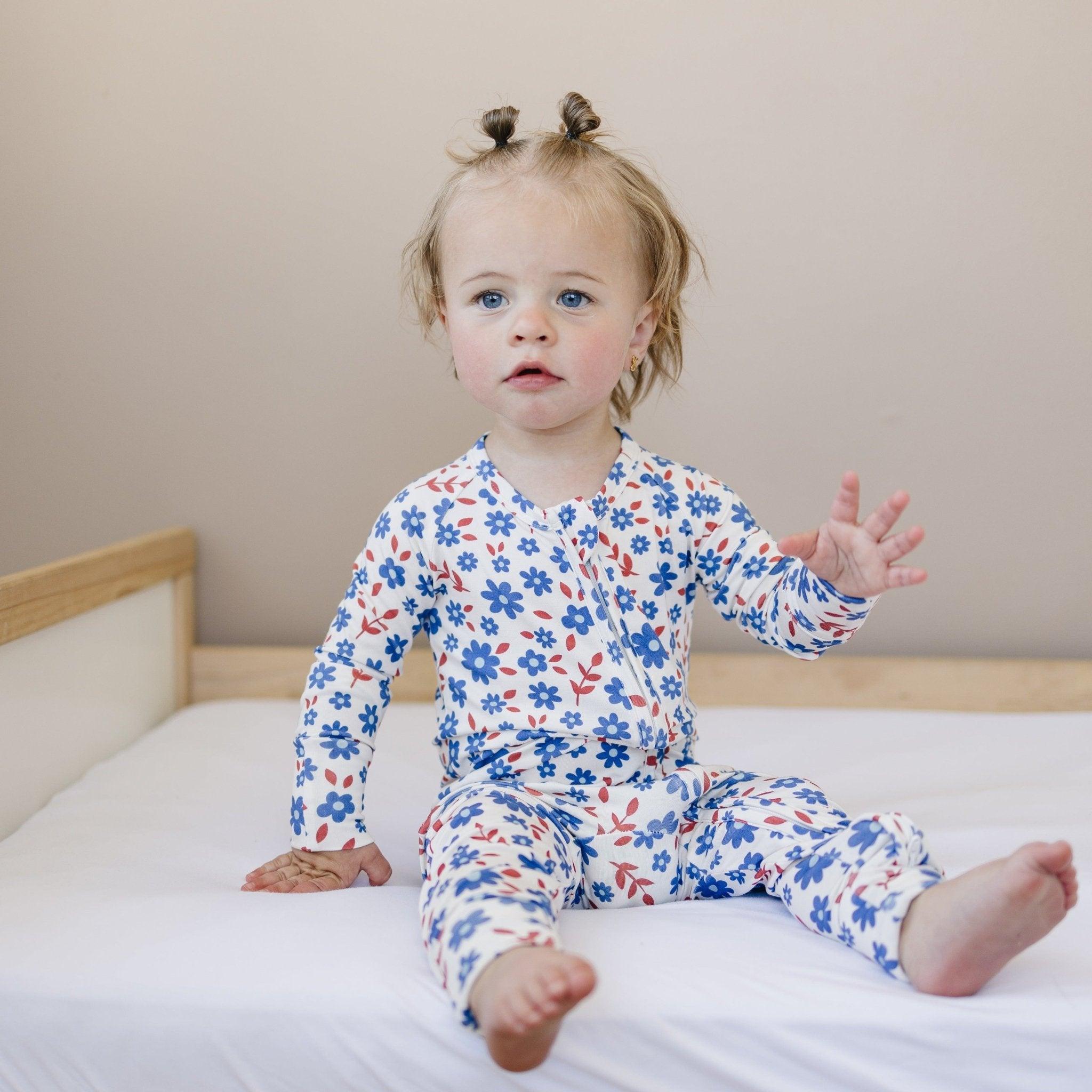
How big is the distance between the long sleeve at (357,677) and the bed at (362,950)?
7cm

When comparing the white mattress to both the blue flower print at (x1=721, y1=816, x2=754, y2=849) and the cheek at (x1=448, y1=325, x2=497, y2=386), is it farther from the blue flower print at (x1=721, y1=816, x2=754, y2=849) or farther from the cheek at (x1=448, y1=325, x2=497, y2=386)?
the cheek at (x1=448, y1=325, x2=497, y2=386)

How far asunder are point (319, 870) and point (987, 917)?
48 centimetres

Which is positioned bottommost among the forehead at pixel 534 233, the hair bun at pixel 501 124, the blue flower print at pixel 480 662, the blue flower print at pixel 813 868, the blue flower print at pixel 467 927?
the blue flower print at pixel 813 868

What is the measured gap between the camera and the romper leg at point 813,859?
0.69 m

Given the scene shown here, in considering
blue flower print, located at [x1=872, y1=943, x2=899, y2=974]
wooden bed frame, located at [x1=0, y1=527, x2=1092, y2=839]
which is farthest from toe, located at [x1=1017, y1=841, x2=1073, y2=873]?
wooden bed frame, located at [x1=0, y1=527, x2=1092, y2=839]

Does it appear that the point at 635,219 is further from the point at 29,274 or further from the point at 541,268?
the point at 29,274

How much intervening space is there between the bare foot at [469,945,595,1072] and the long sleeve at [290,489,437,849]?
0.29 meters

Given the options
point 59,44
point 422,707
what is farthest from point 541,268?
point 59,44

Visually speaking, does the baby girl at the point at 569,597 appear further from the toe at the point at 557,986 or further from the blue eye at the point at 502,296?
the toe at the point at 557,986

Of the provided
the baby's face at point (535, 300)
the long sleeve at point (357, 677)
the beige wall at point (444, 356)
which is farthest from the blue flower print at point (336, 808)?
the beige wall at point (444, 356)

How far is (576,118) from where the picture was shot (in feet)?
3.02

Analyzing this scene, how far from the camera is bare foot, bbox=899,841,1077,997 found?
24.1 inches

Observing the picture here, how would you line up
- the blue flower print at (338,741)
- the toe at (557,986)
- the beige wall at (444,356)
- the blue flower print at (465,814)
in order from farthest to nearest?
1. the beige wall at (444,356)
2. the blue flower print at (338,741)
3. the blue flower print at (465,814)
4. the toe at (557,986)

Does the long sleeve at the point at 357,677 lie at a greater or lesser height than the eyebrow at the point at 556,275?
lesser
